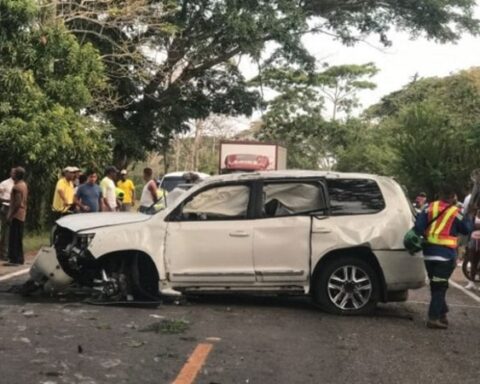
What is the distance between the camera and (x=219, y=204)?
9070 millimetres

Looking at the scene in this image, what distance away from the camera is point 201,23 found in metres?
24.1

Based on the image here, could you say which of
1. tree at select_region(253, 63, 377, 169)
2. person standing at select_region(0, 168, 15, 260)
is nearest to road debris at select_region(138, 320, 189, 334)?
person standing at select_region(0, 168, 15, 260)

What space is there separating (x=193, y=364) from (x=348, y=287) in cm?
308

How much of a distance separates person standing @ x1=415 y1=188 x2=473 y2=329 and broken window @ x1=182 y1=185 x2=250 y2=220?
6.79 ft

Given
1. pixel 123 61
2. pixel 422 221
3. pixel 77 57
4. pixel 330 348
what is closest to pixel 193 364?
pixel 330 348

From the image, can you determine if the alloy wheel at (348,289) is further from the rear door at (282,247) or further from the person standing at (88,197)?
the person standing at (88,197)

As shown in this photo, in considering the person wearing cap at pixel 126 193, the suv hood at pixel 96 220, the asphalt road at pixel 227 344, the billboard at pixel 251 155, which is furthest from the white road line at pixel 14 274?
the billboard at pixel 251 155

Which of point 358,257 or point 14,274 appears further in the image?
point 14,274

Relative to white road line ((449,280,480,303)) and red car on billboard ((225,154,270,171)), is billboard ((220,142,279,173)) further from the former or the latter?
white road line ((449,280,480,303))

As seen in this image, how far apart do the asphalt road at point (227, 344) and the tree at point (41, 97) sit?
311 inches

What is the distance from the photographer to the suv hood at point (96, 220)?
8.87 m

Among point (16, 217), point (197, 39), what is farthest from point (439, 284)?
point (197, 39)

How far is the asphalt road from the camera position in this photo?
6008mm

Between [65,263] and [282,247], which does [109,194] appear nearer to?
[65,263]
